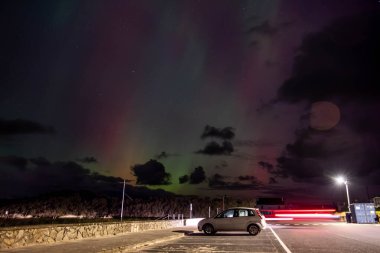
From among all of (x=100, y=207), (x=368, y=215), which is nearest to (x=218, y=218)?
(x=368, y=215)

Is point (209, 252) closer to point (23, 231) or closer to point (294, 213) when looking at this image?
point (23, 231)

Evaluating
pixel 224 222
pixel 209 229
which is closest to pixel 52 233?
pixel 209 229

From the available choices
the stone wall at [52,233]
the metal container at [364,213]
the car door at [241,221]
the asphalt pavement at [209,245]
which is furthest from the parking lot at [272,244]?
the metal container at [364,213]

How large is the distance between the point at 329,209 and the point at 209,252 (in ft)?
144

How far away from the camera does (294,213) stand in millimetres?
50531

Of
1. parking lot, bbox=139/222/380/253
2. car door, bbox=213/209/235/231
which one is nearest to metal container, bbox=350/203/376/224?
parking lot, bbox=139/222/380/253

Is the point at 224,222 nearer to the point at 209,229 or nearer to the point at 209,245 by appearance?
the point at 209,229

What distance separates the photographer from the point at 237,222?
66.5 feet

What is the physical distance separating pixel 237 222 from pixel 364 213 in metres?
26.1

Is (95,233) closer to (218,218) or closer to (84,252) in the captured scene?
(84,252)

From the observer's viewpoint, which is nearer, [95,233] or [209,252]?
[209,252]

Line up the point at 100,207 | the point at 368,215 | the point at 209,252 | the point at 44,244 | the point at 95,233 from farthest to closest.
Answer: the point at 100,207, the point at 368,215, the point at 95,233, the point at 44,244, the point at 209,252

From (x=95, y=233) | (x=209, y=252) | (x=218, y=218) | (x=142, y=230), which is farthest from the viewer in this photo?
(x=142, y=230)

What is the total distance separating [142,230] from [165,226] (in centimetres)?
509
